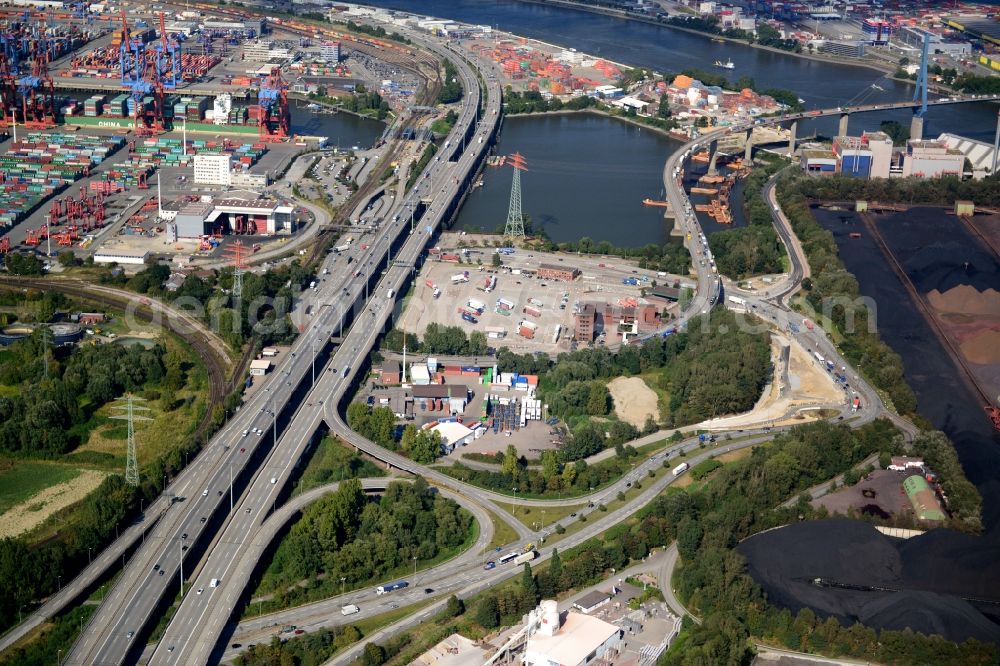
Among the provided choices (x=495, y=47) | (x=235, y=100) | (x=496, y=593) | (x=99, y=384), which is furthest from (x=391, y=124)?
(x=496, y=593)

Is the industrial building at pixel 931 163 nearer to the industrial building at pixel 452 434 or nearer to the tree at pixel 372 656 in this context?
the industrial building at pixel 452 434

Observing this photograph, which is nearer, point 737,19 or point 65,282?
point 65,282

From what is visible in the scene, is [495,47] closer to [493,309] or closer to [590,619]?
[493,309]

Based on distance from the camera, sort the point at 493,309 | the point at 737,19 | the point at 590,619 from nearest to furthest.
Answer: the point at 590,619 → the point at 493,309 → the point at 737,19

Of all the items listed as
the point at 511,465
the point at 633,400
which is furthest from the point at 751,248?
the point at 511,465

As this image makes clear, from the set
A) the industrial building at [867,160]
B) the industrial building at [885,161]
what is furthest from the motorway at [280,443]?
the industrial building at [867,160]

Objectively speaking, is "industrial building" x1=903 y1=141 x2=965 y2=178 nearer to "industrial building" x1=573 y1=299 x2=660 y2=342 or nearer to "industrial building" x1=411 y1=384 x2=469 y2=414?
"industrial building" x1=573 y1=299 x2=660 y2=342
